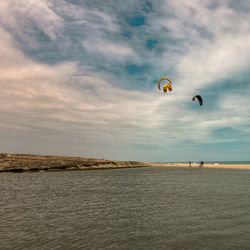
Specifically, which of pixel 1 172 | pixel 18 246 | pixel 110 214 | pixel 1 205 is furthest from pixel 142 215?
pixel 1 172

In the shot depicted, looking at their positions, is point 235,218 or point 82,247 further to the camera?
point 235,218

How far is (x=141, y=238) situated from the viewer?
1162cm

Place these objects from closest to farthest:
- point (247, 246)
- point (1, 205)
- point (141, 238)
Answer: point (247, 246) < point (141, 238) < point (1, 205)

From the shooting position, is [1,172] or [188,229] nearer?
[188,229]

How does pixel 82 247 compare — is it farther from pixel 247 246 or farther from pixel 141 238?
pixel 247 246

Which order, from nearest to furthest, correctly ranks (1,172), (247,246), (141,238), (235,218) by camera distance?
1. (247,246)
2. (141,238)
3. (235,218)
4. (1,172)

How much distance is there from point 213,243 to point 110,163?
4478 inches

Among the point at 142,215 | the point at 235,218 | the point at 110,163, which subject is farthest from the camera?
the point at 110,163

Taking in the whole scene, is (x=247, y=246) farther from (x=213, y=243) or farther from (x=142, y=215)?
(x=142, y=215)

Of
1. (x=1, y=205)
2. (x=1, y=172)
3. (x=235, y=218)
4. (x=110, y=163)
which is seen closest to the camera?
(x=235, y=218)

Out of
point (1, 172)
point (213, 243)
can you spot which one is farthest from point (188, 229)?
point (1, 172)

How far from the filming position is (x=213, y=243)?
10.7 metres

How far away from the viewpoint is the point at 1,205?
2008 centimetres

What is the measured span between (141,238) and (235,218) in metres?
7.55
